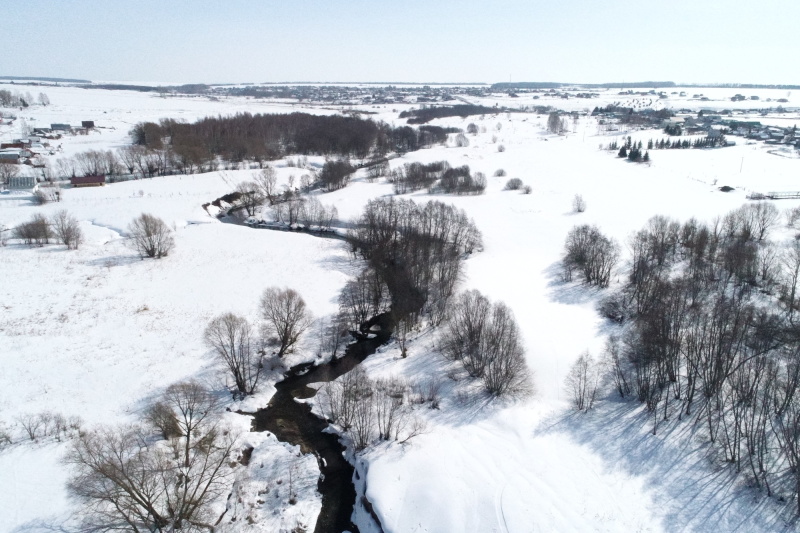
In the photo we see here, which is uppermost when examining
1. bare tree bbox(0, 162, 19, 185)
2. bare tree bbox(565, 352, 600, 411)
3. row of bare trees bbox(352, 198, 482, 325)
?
bare tree bbox(0, 162, 19, 185)

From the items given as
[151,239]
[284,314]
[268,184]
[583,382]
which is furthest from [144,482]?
[268,184]

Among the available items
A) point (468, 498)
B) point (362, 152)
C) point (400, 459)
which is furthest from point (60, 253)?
point (362, 152)

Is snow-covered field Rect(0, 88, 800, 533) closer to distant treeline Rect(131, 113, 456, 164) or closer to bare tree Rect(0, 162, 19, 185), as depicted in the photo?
bare tree Rect(0, 162, 19, 185)

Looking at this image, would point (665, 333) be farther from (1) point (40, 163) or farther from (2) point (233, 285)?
(1) point (40, 163)

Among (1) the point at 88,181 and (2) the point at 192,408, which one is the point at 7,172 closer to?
(1) the point at 88,181

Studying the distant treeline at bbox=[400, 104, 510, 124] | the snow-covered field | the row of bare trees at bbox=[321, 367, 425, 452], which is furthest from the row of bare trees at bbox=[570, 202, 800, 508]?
the distant treeline at bbox=[400, 104, 510, 124]

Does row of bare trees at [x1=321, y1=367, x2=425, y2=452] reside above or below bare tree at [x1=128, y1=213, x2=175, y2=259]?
below
